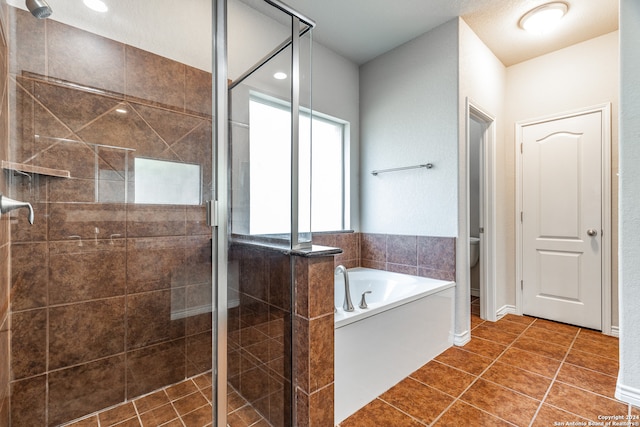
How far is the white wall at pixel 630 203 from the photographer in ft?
5.16

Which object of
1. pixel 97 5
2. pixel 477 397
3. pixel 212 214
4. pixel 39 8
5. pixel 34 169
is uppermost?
pixel 97 5

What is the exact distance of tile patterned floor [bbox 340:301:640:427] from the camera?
1.54 metres

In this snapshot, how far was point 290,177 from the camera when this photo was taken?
1.46m

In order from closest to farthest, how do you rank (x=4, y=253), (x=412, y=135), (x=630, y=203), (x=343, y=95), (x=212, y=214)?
(x=4, y=253)
(x=212, y=214)
(x=630, y=203)
(x=412, y=135)
(x=343, y=95)

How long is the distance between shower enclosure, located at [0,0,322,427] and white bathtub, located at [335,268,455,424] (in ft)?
0.82

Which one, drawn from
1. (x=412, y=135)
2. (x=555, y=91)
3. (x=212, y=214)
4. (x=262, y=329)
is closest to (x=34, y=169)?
(x=212, y=214)

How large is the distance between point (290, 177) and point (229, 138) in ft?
1.10

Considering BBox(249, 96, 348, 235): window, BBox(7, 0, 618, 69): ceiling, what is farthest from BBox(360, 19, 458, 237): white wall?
BBox(249, 96, 348, 235): window

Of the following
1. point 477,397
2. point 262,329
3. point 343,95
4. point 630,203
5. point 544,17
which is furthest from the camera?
point 343,95

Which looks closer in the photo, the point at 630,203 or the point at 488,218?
the point at 630,203

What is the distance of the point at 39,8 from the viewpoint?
133cm

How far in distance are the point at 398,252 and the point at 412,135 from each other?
1.11 metres

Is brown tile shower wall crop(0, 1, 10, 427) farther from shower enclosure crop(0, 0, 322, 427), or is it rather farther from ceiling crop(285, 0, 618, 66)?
ceiling crop(285, 0, 618, 66)

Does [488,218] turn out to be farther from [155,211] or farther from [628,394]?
[155,211]
